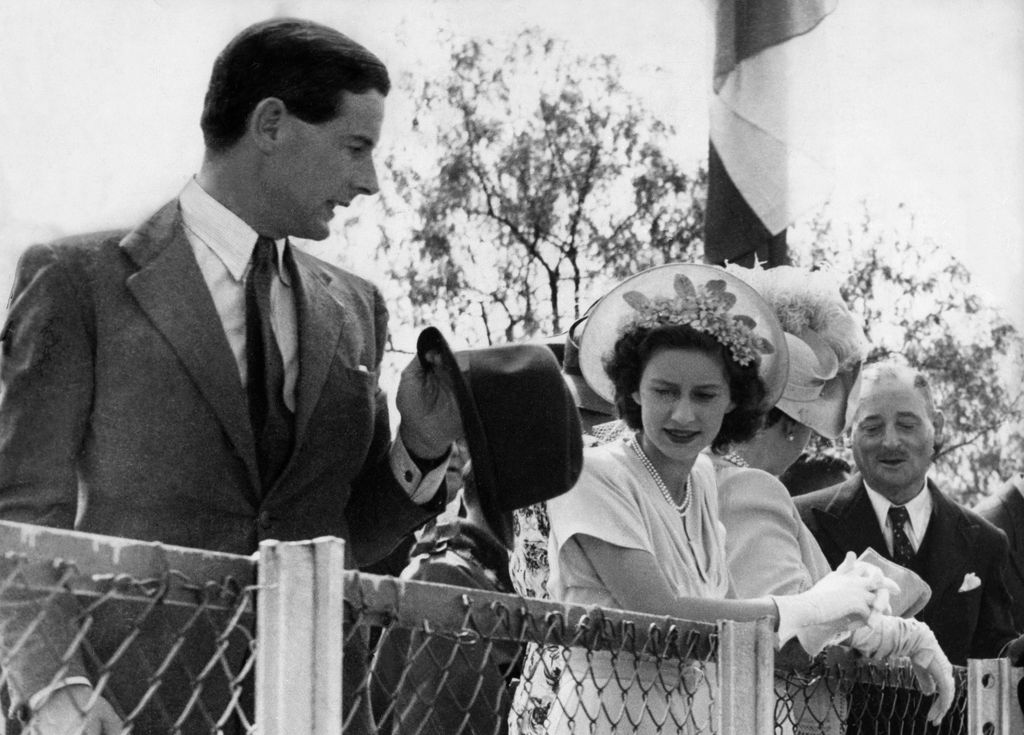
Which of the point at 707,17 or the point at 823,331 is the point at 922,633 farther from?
the point at 707,17

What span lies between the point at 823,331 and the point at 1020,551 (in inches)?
92.1

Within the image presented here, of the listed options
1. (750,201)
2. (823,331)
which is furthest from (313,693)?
(750,201)

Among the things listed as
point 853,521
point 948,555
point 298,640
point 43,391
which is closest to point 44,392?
point 43,391

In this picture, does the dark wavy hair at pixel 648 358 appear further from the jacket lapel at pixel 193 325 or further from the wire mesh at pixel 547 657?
the jacket lapel at pixel 193 325

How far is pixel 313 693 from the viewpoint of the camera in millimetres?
2352

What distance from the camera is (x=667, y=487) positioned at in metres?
4.27

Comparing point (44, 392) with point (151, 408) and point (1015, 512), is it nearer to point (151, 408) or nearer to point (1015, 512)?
point (151, 408)

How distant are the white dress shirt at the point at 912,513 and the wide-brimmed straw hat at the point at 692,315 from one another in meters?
1.70

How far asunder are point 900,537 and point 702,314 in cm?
212

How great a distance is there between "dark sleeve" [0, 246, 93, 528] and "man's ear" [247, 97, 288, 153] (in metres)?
0.43

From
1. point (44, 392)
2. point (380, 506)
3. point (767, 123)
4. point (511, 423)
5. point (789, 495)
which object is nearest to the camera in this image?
point (44, 392)

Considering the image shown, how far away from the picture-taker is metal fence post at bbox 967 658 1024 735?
4188 mm

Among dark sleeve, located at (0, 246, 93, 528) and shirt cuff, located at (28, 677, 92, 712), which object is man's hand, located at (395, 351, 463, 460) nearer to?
dark sleeve, located at (0, 246, 93, 528)

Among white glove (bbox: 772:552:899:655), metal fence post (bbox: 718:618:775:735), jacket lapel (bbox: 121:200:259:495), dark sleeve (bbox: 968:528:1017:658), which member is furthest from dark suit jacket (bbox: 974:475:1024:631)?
jacket lapel (bbox: 121:200:259:495)
